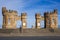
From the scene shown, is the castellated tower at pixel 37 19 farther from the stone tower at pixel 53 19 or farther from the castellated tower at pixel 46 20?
the stone tower at pixel 53 19

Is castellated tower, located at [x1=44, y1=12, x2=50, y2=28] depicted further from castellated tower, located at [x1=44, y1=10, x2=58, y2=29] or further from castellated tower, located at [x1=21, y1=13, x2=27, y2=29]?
castellated tower, located at [x1=21, y1=13, x2=27, y2=29]

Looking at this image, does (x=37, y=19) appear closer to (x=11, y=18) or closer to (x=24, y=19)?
(x=24, y=19)

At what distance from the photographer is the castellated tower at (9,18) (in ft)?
184

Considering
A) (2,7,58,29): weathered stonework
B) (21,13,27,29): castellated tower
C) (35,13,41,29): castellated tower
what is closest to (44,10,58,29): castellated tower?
(2,7,58,29): weathered stonework

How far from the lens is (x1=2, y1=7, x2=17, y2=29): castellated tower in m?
56.0

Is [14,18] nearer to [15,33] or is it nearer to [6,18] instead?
[6,18]

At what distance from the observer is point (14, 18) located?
191 ft

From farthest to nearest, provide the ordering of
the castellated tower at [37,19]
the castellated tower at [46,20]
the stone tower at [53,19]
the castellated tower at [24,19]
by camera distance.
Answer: the stone tower at [53,19]
the castellated tower at [46,20]
the castellated tower at [37,19]
the castellated tower at [24,19]

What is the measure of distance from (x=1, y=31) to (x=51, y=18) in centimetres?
1716

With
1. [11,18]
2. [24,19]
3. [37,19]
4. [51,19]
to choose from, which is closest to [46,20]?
[51,19]

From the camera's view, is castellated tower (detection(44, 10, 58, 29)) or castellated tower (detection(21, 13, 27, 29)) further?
castellated tower (detection(44, 10, 58, 29))

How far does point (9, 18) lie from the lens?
5772 centimetres

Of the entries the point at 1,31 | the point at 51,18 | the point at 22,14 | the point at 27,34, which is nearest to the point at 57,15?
the point at 51,18

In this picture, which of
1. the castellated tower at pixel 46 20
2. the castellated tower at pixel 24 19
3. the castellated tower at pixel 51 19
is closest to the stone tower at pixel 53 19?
the castellated tower at pixel 51 19
